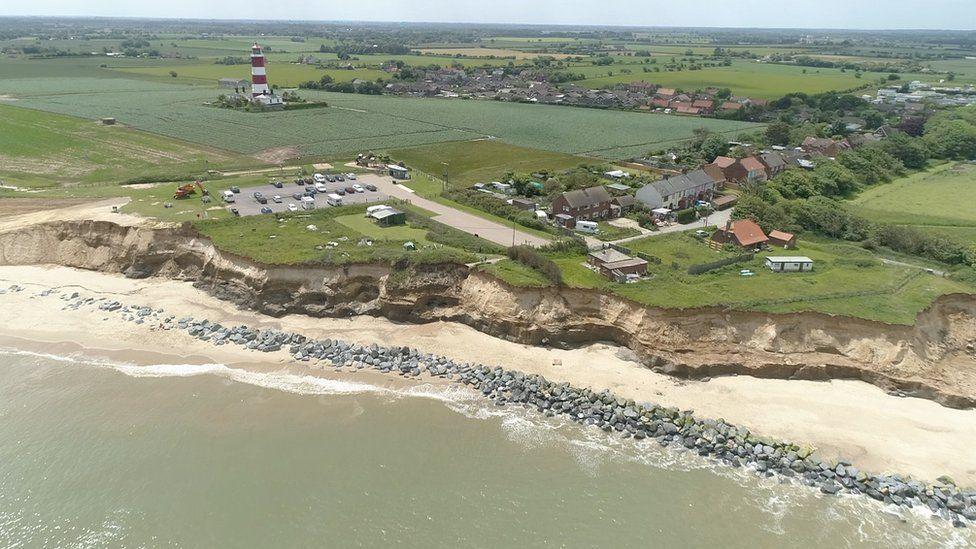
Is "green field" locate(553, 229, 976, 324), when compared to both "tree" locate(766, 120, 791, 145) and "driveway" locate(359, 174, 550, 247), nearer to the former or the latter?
"driveway" locate(359, 174, 550, 247)

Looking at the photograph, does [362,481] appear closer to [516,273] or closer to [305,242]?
[516,273]

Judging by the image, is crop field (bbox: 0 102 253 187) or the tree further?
the tree

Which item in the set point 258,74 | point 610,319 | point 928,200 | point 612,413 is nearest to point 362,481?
point 612,413

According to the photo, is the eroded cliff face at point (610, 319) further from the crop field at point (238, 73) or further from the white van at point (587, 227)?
the crop field at point (238, 73)

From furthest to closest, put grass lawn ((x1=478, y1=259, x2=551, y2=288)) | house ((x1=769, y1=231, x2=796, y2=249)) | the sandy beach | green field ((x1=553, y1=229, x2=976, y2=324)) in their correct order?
house ((x1=769, y1=231, x2=796, y2=249)) < grass lawn ((x1=478, y1=259, x2=551, y2=288)) < green field ((x1=553, y1=229, x2=976, y2=324)) < the sandy beach

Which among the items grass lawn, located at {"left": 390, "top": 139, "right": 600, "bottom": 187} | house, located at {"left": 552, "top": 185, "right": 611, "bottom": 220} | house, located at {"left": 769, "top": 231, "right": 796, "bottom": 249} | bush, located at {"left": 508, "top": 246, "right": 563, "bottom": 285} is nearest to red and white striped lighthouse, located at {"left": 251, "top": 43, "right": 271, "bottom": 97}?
grass lawn, located at {"left": 390, "top": 139, "right": 600, "bottom": 187}
